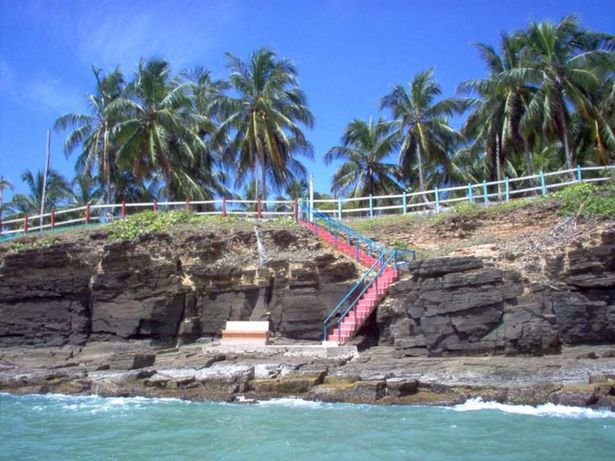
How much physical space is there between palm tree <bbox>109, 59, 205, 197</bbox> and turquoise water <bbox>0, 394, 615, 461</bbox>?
62.1 feet

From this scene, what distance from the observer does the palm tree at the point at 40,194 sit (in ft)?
140

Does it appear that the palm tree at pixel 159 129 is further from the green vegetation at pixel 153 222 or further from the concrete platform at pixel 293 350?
the concrete platform at pixel 293 350

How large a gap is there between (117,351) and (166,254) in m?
4.13

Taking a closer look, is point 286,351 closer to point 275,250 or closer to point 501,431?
point 275,250

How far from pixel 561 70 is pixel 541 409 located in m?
20.6

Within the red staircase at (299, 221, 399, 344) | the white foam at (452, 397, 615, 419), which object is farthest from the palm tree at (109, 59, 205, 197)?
the white foam at (452, 397, 615, 419)

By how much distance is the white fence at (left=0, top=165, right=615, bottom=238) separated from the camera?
23.5 meters

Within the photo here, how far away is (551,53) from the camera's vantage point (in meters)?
27.5

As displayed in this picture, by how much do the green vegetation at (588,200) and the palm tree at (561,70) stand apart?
627cm

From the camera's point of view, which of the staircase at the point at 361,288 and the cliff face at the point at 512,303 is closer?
the cliff face at the point at 512,303

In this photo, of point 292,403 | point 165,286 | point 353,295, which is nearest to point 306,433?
point 292,403

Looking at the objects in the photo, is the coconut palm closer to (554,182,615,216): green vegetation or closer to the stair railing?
(554,182,615,216): green vegetation

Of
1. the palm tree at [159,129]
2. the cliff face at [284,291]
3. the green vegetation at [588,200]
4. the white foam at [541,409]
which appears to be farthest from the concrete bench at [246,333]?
the palm tree at [159,129]

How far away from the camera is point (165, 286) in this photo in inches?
854
